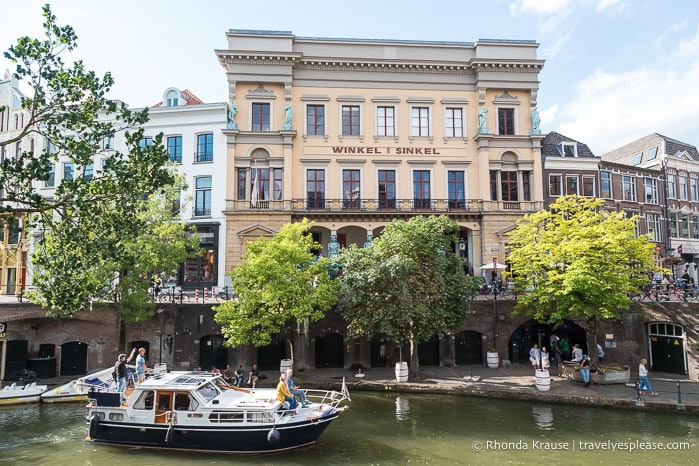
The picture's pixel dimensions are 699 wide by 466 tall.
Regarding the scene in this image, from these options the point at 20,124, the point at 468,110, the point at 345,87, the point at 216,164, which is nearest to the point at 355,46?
the point at 345,87

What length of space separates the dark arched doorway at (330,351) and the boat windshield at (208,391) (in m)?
11.3

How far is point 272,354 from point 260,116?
1695 centimetres

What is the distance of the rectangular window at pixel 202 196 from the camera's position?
33625 millimetres

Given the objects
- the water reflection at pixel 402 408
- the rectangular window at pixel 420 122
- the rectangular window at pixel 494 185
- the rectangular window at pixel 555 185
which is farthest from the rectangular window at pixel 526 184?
the water reflection at pixel 402 408

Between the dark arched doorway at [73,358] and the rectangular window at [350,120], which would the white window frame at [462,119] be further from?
the dark arched doorway at [73,358]

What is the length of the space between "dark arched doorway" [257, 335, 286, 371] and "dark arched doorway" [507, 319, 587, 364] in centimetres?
1398

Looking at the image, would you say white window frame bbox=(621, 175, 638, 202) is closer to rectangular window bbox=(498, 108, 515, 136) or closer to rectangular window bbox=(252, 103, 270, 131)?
rectangular window bbox=(498, 108, 515, 136)

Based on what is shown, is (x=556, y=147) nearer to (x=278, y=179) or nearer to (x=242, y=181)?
(x=278, y=179)

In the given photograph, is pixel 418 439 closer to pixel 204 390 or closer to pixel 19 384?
pixel 204 390

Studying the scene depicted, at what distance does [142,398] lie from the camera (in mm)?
16391

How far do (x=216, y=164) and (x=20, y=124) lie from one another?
16498 mm

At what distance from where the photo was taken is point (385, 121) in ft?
115

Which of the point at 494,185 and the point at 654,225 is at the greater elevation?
the point at 494,185

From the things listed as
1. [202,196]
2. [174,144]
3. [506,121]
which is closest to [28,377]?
[202,196]
